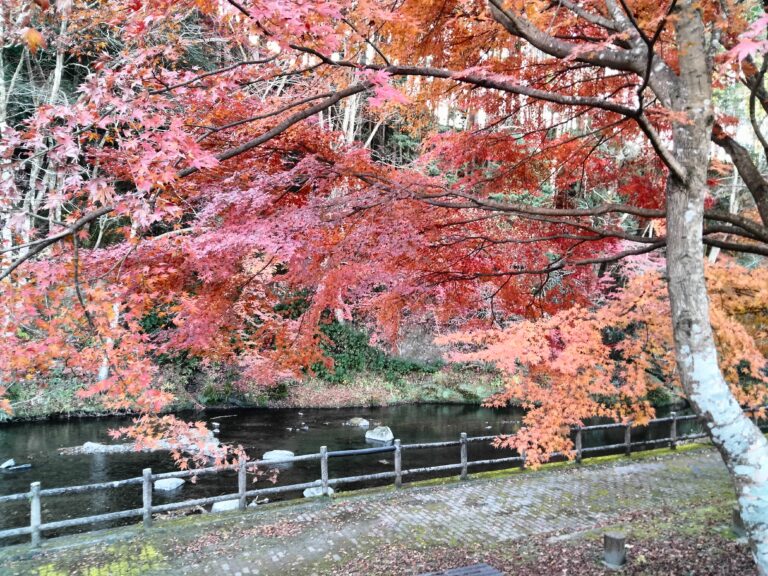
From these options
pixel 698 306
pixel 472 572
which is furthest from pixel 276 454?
pixel 698 306

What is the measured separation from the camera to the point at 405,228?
5.55 metres

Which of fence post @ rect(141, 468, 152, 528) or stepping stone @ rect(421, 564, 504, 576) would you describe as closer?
stepping stone @ rect(421, 564, 504, 576)

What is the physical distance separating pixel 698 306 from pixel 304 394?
651 inches

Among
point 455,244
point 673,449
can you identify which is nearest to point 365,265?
point 455,244

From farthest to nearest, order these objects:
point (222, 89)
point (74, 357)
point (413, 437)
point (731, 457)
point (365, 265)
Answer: point (413, 437) → point (365, 265) → point (74, 357) → point (222, 89) → point (731, 457)

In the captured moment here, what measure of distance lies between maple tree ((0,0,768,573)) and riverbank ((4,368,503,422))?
32.2 ft

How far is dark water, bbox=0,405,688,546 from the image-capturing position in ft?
30.6

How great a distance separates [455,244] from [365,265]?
1.13 meters

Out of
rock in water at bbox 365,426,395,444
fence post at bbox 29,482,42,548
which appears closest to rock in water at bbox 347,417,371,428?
rock in water at bbox 365,426,395,444

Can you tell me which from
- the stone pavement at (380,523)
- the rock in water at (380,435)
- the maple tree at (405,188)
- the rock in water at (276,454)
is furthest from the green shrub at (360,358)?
the maple tree at (405,188)

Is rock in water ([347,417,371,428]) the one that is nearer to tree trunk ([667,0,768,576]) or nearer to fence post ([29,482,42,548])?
fence post ([29,482,42,548])

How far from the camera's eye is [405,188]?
506cm

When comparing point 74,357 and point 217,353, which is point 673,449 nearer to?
point 217,353

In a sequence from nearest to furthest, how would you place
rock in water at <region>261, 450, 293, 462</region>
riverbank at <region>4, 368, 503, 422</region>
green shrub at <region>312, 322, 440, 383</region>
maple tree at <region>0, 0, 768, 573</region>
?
maple tree at <region>0, 0, 768, 573</region>, rock in water at <region>261, 450, 293, 462</region>, riverbank at <region>4, 368, 503, 422</region>, green shrub at <region>312, 322, 440, 383</region>
